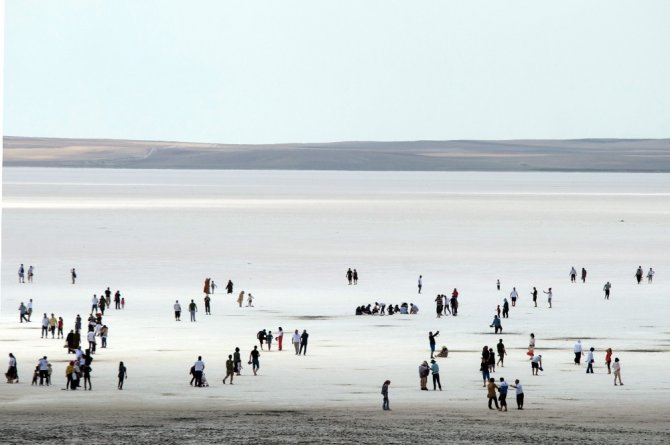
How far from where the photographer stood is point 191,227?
101125 mm

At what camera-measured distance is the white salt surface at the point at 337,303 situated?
3092cm

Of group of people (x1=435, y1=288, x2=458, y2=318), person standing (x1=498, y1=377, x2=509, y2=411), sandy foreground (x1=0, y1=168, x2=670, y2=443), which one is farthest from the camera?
group of people (x1=435, y1=288, x2=458, y2=318)

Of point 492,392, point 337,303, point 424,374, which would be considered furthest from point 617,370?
point 337,303

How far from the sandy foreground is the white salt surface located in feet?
0.38

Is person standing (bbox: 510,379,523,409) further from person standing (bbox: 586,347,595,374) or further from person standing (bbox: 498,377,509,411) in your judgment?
person standing (bbox: 586,347,595,374)

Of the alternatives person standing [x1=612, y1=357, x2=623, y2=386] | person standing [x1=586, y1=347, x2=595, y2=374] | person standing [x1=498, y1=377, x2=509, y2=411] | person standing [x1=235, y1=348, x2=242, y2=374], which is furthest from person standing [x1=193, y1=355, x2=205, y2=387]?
person standing [x1=586, y1=347, x2=595, y2=374]

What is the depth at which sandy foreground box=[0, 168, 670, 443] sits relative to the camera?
83.1 feet

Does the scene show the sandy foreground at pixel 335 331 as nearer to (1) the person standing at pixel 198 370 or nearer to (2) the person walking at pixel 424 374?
(1) the person standing at pixel 198 370

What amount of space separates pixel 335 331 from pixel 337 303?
8.20 m

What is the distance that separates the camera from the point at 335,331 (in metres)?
42.1

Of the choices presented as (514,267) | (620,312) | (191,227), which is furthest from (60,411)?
(191,227)

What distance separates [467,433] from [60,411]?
8.10 metres

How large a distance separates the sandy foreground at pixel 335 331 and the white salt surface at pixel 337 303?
0.12 metres

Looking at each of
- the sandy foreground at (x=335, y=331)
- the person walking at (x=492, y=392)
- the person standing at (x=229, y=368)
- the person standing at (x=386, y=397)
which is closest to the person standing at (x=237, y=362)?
the sandy foreground at (x=335, y=331)
